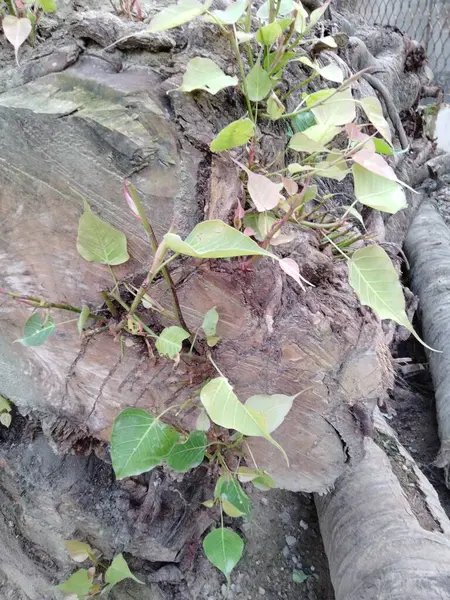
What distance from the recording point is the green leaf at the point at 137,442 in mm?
598

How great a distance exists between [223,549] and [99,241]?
48 centimetres

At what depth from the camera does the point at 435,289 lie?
1.90 m

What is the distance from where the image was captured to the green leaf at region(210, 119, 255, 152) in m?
0.51

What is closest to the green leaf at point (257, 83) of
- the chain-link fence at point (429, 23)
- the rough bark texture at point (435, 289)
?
the rough bark texture at point (435, 289)

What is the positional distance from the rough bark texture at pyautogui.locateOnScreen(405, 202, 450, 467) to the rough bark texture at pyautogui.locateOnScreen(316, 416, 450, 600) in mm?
510

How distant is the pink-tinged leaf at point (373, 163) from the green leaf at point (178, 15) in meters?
0.23

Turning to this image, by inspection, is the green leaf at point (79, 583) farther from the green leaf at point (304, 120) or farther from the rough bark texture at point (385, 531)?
the green leaf at point (304, 120)

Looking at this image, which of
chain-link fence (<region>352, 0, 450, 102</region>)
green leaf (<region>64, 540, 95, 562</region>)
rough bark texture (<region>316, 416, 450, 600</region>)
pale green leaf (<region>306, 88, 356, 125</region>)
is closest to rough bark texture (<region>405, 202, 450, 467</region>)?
rough bark texture (<region>316, 416, 450, 600</region>)

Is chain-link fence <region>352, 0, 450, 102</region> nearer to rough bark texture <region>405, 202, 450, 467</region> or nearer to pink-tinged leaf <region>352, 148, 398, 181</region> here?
rough bark texture <region>405, 202, 450, 467</region>

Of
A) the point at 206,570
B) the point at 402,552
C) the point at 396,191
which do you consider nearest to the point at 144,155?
the point at 396,191

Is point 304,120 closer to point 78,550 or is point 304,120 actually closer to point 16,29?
point 16,29

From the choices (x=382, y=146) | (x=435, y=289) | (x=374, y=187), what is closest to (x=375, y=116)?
(x=382, y=146)

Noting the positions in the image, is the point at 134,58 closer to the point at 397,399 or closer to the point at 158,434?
the point at 158,434

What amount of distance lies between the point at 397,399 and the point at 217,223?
148 centimetres
